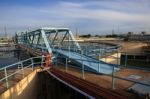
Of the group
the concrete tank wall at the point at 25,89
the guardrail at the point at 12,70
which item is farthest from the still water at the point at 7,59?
the concrete tank wall at the point at 25,89

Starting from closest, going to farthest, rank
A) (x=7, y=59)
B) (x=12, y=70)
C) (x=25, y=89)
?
(x=25, y=89), (x=12, y=70), (x=7, y=59)

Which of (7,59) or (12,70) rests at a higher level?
(12,70)

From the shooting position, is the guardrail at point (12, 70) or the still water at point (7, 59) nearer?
the guardrail at point (12, 70)

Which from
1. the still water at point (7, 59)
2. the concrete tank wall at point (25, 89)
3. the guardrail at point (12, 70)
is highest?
the guardrail at point (12, 70)

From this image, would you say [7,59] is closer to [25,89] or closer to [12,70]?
[12,70]

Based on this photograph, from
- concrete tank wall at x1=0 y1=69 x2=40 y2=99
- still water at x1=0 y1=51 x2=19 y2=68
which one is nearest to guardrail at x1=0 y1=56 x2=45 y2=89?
concrete tank wall at x1=0 y1=69 x2=40 y2=99

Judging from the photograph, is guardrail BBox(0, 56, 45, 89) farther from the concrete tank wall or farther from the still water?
the still water

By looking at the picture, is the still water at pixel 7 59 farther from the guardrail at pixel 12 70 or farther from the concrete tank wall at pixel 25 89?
the concrete tank wall at pixel 25 89

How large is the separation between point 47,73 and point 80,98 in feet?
12.0

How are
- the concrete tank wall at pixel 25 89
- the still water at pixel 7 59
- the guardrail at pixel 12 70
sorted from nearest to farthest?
the concrete tank wall at pixel 25 89 < the guardrail at pixel 12 70 < the still water at pixel 7 59

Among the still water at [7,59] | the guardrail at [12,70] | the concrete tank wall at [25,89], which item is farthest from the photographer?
the still water at [7,59]

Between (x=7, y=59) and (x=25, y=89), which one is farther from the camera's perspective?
(x=7, y=59)

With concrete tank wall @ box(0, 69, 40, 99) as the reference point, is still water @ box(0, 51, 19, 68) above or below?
below

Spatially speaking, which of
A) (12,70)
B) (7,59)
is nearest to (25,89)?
(12,70)
